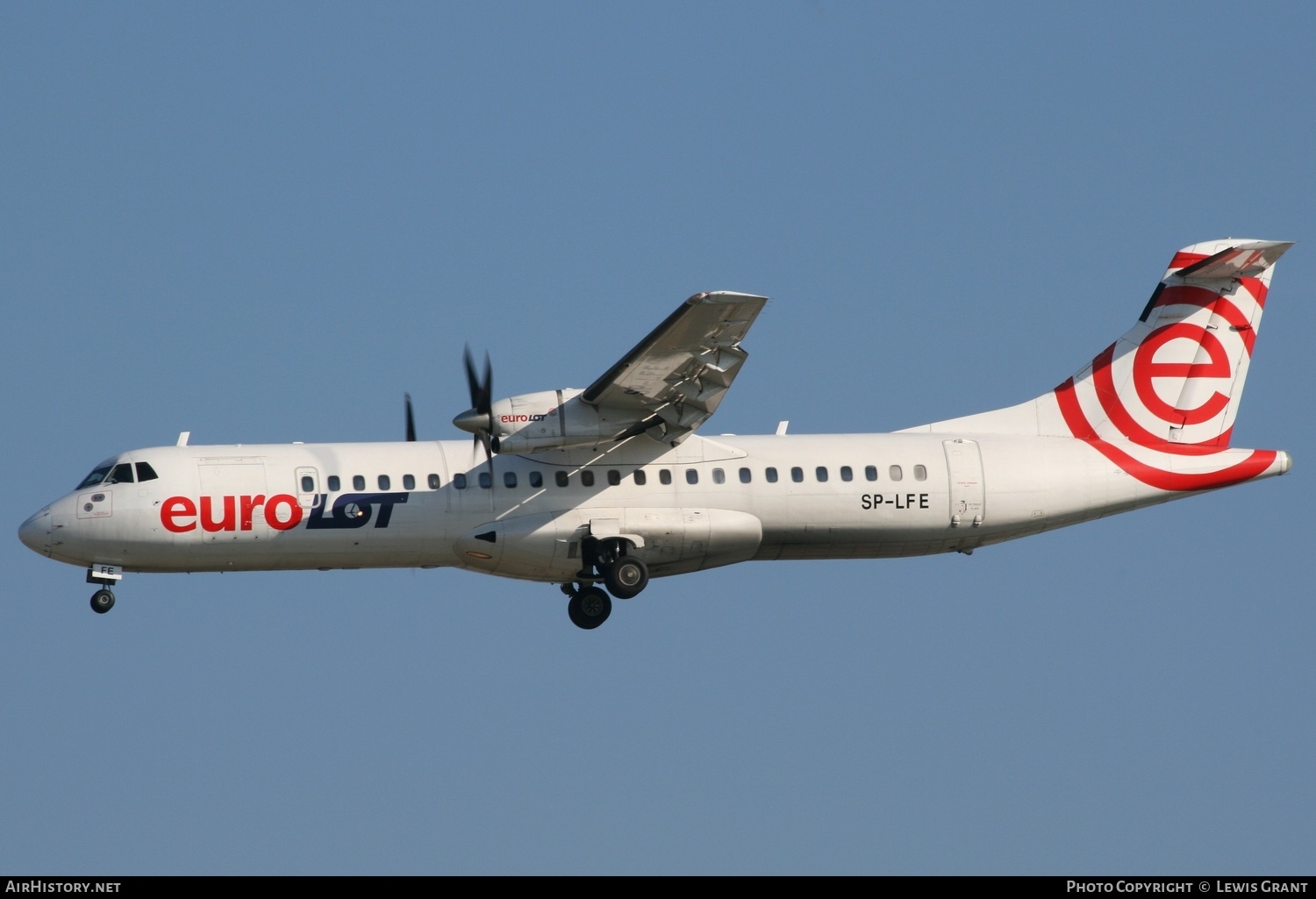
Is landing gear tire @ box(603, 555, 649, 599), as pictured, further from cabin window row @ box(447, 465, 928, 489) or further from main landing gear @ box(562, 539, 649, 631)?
cabin window row @ box(447, 465, 928, 489)

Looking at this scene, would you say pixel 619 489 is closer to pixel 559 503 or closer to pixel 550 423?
pixel 559 503

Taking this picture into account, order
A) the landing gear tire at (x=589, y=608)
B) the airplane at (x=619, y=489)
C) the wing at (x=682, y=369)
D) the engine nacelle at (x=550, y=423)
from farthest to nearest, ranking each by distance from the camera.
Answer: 1. the landing gear tire at (x=589, y=608)
2. the airplane at (x=619, y=489)
3. the engine nacelle at (x=550, y=423)
4. the wing at (x=682, y=369)

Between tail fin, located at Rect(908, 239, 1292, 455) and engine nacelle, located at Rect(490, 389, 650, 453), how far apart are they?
604 cm

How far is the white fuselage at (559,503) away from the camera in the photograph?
27266 millimetres

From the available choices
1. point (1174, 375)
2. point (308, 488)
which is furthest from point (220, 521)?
point (1174, 375)

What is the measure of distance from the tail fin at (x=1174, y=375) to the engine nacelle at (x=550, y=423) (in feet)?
19.8

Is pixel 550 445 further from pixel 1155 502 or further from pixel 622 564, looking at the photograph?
pixel 1155 502

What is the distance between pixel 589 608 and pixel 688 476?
2.67m

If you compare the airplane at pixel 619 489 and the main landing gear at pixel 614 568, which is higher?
the airplane at pixel 619 489

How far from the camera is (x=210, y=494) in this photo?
27312 mm

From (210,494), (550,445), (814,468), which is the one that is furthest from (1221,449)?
(210,494)

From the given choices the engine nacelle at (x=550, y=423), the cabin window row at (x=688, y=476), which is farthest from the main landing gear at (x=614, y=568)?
the engine nacelle at (x=550, y=423)

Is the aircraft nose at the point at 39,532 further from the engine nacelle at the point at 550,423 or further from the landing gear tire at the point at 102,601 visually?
the engine nacelle at the point at 550,423

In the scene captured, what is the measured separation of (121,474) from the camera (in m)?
27.6
